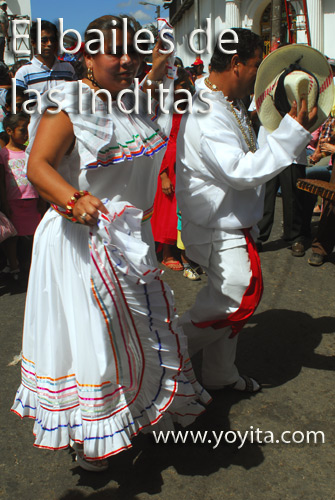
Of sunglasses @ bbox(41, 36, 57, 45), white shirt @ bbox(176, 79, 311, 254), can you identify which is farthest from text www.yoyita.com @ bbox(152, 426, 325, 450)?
sunglasses @ bbox(41, 36, 57, 45)

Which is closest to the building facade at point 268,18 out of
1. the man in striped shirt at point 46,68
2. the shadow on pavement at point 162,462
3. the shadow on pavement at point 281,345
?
the man in striped shirt at point 46,68

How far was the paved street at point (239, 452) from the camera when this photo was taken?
253 centimetres

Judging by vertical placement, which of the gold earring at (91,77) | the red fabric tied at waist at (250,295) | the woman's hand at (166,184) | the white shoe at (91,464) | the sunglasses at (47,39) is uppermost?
the gold earring at (91,77)

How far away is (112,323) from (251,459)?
1.07 m

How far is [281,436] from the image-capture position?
2877mm

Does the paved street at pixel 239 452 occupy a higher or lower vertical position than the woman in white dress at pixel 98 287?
lower

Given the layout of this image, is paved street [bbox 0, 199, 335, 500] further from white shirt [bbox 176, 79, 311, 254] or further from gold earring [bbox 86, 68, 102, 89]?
gold earring [bbox 86, 68, 102, 89]

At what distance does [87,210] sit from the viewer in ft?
6.77

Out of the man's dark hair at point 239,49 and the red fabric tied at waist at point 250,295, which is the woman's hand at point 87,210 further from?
the man's dark hair at point 239,49

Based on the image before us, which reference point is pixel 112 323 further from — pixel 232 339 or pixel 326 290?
pixel 326 290

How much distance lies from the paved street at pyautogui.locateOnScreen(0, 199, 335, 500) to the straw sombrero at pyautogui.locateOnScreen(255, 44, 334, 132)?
5.09 ft

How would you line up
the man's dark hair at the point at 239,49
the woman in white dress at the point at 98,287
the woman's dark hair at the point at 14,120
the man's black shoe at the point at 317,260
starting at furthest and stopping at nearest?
1. the man's black shoe at the point at 317,260
2. the woman's dark hair at the point at 14,120
3. the man's dark hair at the point at 239,49
4. the woman in white dress at the point at 98,287

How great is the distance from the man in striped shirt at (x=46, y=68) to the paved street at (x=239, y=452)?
3.63 metres

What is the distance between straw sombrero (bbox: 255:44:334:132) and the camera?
2.74 m
